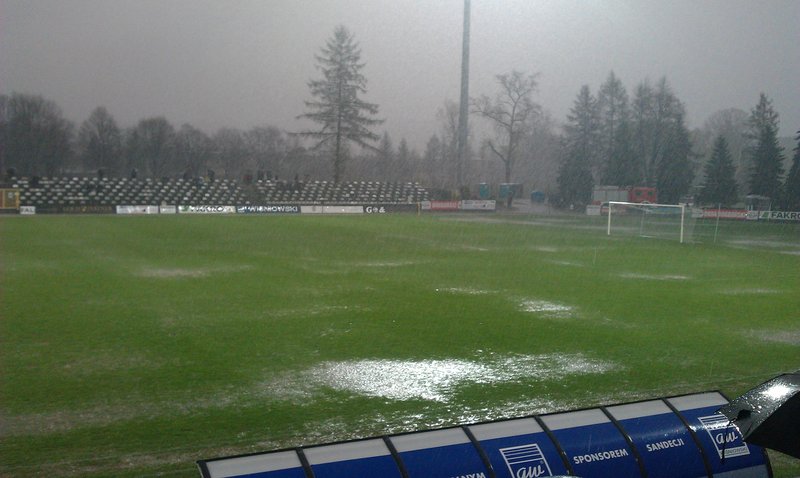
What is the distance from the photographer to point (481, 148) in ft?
216

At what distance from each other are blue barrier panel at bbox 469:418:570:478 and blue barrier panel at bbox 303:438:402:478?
1.85 ft

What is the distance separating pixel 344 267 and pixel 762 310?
975cm

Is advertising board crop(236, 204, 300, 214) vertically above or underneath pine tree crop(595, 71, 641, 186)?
underneath

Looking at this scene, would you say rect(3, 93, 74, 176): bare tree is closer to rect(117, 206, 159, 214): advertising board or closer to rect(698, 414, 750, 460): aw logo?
rect(117, 206, 159, 214): advertising board

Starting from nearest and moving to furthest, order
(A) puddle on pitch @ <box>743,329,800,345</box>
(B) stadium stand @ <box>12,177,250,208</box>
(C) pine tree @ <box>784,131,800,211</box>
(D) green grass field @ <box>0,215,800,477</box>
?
(D) green grass field @ <box>0,215,800,477</box> → (A) puddle on pitch @ <box>743,329,800,345</box> → (C) pine tree @ <box>784,131,800,211</box> → (B) stadium stand @ <box>12,177,250,208</box>

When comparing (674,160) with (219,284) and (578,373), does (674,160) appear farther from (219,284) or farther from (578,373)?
(578,373)

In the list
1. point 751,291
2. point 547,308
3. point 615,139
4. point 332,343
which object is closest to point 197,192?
point 615,139

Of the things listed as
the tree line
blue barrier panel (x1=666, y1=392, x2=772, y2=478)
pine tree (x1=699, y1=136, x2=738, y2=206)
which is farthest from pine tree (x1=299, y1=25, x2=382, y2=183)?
blue barrier panel (x1=666, y1=392, x2=772, y2=478)

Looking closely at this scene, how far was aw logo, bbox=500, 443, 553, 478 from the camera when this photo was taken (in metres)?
3.77

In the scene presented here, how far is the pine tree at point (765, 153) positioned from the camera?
1656 inches

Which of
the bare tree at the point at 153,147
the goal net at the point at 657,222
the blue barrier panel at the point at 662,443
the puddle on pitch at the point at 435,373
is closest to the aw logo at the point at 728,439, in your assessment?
the blue barrier panel at the point at 662,443

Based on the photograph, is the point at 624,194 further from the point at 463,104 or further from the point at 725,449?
the point at 725,449

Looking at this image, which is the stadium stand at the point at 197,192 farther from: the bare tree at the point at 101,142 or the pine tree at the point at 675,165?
the pine tree at the point at 675,165

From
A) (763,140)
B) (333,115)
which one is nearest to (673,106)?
(763,140)
